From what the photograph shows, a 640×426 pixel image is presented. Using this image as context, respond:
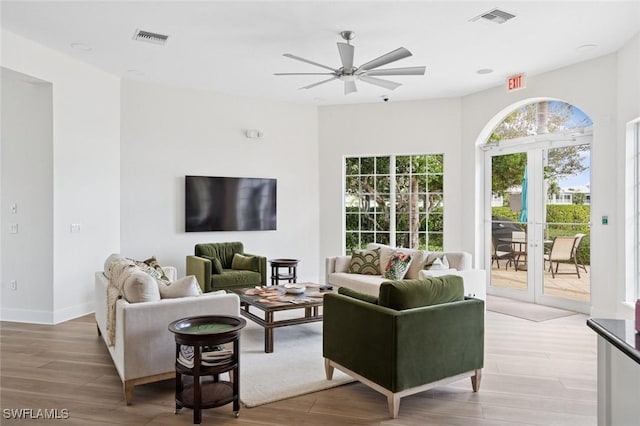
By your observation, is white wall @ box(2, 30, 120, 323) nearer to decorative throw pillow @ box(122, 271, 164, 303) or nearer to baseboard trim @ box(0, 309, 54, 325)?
baseboard trim @ box(0, 309, 54, 325)

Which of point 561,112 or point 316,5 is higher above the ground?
point 316,5

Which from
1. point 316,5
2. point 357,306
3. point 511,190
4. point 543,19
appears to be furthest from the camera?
point 511,190

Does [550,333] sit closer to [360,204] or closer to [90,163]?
[360,204]

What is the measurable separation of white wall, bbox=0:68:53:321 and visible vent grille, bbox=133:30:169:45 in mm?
1394

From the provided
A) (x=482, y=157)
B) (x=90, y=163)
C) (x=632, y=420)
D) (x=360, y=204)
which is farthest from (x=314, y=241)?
(x=632, y=420)

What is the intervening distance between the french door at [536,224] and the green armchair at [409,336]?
11.8 ft

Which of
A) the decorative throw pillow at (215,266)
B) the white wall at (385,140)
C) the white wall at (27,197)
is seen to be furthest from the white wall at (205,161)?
the white wall at (27,197)

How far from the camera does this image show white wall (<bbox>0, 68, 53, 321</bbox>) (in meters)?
5.26

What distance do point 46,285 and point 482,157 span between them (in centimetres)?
648

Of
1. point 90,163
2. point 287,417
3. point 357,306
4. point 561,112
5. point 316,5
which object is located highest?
point 316,5

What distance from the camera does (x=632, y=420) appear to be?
1.92 m

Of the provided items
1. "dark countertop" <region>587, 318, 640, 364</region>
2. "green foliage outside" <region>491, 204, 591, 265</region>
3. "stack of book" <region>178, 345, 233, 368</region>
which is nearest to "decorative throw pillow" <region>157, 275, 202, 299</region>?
"stack of book" <region>178, 345, 233, 368</region>

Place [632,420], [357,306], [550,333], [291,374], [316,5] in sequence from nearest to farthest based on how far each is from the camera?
1. [632,420]
2. [357,306]
3. [291,374]
4. [316,5]
5. [550,333]

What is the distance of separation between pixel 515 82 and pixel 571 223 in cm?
210
